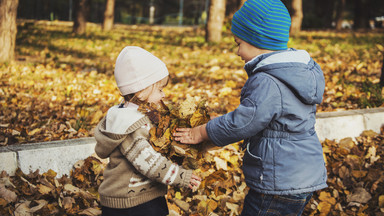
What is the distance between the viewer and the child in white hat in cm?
177

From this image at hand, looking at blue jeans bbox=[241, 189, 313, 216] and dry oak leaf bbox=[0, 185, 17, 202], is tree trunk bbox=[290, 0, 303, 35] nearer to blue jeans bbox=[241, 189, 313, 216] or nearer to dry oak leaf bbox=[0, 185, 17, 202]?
blue jeans bbox=[241, 189, 313, 216]

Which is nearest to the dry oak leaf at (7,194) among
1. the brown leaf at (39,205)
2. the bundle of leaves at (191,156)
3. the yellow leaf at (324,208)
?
the brown leaf at (39,205)

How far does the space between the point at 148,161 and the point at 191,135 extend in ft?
1.03

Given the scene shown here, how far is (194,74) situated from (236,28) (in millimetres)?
4087

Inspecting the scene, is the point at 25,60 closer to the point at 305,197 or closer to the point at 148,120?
the point at 148,120

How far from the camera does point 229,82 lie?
5176 mm

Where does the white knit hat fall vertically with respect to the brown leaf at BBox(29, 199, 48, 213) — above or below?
above

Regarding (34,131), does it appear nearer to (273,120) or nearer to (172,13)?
(273,120)

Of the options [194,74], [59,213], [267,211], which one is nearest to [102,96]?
[194,74]

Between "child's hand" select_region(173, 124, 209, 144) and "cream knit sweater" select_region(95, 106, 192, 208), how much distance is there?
6.4 inches

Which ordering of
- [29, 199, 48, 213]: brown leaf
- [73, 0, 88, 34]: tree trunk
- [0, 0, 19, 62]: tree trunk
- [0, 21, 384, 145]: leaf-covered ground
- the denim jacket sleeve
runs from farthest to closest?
[73, 0, 88, 34]: tree trunk → [0, 0, 19, 62]: tree trunk → [0, 21, 384, 145]: leaf-covered ground → [29, 199, 48, 213]: brown leaf → the denim jacket sleeve

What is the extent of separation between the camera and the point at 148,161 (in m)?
1.76

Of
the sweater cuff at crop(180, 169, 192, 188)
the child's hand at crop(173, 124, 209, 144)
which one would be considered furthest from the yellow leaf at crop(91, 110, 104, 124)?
the sweater cuff at crop(180, 169, 192, 188)

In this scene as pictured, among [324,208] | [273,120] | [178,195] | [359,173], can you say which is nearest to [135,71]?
[273,120]
